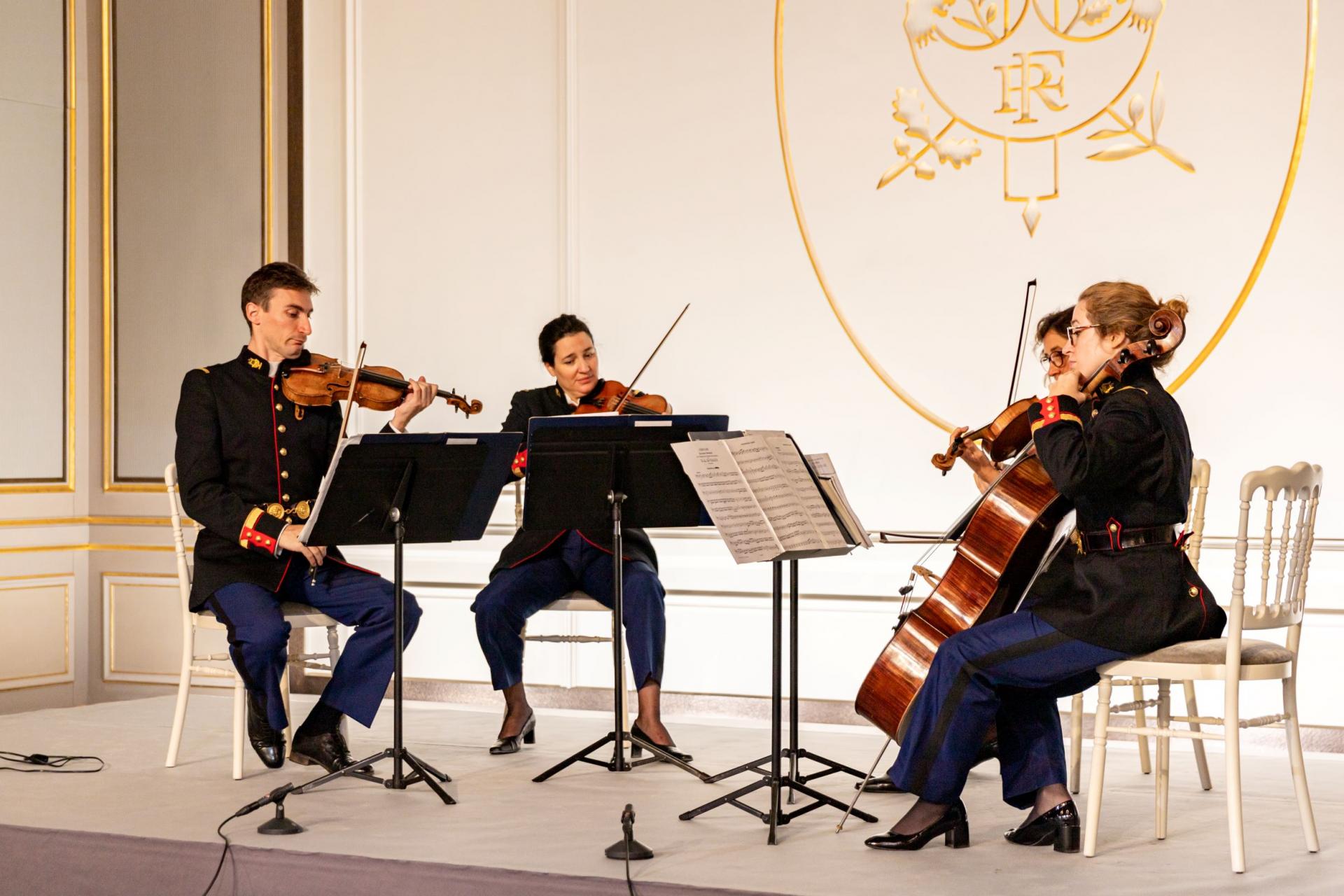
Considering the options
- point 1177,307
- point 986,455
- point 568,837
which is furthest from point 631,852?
point 1177,307

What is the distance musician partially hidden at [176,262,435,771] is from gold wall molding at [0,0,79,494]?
194 centimetres

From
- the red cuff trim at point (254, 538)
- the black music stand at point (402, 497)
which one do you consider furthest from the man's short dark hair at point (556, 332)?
the red cuff trim at point (254, 538)

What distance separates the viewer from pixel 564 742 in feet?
13.4

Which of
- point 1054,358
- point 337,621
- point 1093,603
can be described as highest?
point 1054,358

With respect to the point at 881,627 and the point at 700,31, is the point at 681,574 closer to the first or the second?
the point at 881,627

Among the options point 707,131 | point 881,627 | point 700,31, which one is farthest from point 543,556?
point 700,31

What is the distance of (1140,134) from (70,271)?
387 centimetres

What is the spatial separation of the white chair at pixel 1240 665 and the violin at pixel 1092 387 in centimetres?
30

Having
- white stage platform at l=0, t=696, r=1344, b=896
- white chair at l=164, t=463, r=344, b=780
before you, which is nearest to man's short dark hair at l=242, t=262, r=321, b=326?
white chair at l=164, t=463, r=344, b=780

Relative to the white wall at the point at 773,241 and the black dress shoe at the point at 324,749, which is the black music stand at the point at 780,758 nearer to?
the black dress shoe at the point at 324,749

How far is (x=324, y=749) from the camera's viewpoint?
3.55 metres

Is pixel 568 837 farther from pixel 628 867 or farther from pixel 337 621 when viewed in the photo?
pixel 337 621

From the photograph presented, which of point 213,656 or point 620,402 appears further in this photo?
point 620,402

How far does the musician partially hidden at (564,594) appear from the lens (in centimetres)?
385
